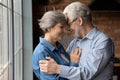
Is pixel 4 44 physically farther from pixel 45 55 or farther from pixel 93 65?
pixel 93 65

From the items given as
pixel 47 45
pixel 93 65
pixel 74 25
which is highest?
pixel 74 25

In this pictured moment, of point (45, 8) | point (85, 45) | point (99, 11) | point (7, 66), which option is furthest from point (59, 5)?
point (85, 45)

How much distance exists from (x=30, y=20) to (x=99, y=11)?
3.80 feet

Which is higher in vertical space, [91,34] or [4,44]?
[91,34]

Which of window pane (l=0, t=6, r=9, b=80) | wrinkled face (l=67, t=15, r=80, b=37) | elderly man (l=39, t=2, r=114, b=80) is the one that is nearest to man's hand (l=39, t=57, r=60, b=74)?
elderly man (l=39, t=2, r=114, b=80)

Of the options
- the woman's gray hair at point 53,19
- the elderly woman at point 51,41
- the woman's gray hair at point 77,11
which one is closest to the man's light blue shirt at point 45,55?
the elderly woman at point 51,41

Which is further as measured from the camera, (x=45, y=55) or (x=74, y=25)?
(x=74, y=25)

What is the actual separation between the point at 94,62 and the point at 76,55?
157 millimetres

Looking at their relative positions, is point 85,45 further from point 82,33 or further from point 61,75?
point 61,75

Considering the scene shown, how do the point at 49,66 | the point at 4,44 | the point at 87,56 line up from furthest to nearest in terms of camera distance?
the point at 4,44, the point at 87,56, the point at 49,66

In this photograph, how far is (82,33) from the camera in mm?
2205

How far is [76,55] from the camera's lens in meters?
2.21

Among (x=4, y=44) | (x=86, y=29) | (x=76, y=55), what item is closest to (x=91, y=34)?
(x=86, y=29)

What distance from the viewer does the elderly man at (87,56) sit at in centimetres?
209
